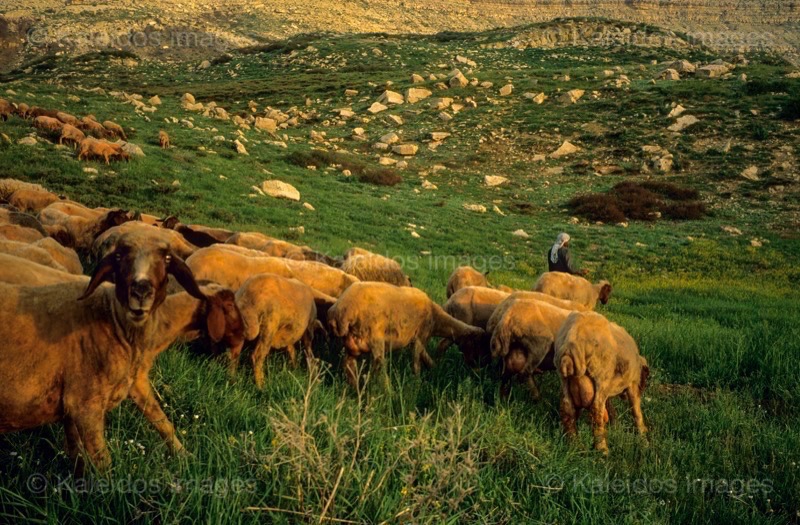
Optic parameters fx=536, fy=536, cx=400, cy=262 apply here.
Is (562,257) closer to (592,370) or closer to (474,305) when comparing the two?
(474,305)

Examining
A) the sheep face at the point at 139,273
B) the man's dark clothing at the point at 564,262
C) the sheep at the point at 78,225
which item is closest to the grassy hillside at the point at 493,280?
the sheep face at the point at 139,273

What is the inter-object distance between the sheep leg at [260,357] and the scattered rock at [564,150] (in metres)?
29.8

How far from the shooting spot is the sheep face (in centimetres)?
331

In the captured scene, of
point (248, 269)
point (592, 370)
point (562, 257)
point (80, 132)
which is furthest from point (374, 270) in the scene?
point (80, 132)

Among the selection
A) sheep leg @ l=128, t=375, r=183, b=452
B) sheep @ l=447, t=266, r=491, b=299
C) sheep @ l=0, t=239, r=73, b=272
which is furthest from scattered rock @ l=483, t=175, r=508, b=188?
sheep leg @ l=128, t=375, r=183, b=452

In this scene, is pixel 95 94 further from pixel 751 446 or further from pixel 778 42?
pixel 778 42

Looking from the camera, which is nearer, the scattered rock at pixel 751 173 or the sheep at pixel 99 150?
the sheep at pixel 99 150

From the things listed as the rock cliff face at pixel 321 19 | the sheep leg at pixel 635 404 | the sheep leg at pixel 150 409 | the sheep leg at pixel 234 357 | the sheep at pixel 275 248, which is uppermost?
the rock cliff face at pixel 321 19

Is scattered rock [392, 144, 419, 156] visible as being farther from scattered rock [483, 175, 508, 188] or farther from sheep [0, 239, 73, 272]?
sheep [0, 239, 73, 272]

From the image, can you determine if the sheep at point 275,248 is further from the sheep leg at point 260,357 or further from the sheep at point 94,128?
the sheep at point 94,128

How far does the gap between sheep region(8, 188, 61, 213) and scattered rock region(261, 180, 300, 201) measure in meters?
8.22

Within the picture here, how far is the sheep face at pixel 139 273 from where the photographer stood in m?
3.31

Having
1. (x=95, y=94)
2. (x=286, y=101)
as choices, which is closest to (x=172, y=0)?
(x=286, y=101)

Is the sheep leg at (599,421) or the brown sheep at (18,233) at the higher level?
the brown sheep at (18,233)
